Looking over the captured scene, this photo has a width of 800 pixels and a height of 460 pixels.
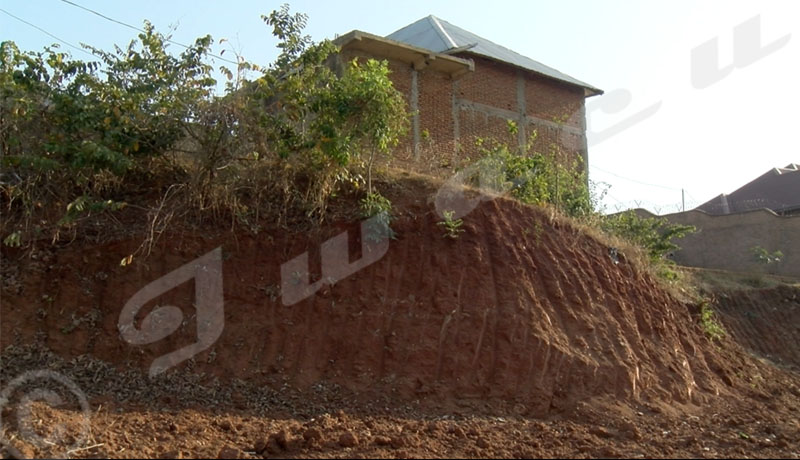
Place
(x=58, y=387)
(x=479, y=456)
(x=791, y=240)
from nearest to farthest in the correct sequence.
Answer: (x=479, y=456)
(x=58, y=387)
(x=791, y=240)

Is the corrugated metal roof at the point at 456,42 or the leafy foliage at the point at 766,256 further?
the leafy foliage at the point at 766,256

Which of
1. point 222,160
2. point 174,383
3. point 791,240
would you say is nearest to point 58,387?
point 174,383

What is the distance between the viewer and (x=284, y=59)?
29.9 feet


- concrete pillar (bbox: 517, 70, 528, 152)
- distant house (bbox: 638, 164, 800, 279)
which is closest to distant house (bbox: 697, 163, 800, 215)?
distant house (bbox: 638, 164, 800, 279)

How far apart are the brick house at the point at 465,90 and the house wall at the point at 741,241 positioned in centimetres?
524

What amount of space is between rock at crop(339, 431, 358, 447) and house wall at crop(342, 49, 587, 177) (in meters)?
6.76

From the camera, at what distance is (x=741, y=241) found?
20.2 meters

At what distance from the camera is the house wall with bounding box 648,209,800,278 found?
19500 millimetres

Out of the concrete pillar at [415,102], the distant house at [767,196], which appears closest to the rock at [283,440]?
the concrete pillar at [415,102]

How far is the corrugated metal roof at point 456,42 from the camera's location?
16.0 m

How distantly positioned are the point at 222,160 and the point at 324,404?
3.20 meters

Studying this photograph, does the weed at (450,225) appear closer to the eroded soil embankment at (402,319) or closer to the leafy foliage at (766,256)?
the eroded soil embankment at (402,319)

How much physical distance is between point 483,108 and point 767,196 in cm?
1700

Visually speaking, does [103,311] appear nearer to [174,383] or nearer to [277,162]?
[174,383]
